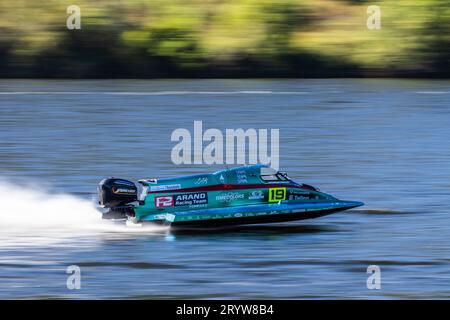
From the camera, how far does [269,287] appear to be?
586 inches

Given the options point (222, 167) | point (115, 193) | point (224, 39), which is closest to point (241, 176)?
point (115, 193)

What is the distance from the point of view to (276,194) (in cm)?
1797

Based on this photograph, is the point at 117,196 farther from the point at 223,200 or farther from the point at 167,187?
the point at 223,200

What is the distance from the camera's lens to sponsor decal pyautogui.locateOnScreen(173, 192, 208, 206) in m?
17.8

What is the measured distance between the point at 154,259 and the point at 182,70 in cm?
2757

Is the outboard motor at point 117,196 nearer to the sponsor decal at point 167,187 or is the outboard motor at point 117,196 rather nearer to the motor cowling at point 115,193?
the motor cowling at point 115,193

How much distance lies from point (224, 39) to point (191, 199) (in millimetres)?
26543

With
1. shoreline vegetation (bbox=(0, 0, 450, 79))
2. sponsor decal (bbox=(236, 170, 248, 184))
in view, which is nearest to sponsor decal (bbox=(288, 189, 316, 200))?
sponsor decal (bbox=(236, 170, 248, 184))

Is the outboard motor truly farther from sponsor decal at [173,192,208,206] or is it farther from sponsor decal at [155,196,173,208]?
sponsor decal at [173,192,208,206]

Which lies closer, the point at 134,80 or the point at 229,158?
the point at 229,158

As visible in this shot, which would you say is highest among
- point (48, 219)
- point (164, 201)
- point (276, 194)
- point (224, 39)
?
point (224, 39)

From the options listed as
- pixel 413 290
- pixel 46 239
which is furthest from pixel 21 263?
pixel 413 290

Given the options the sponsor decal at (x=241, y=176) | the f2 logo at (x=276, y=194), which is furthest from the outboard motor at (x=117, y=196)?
the f2 logo at (x=276, y=194)
